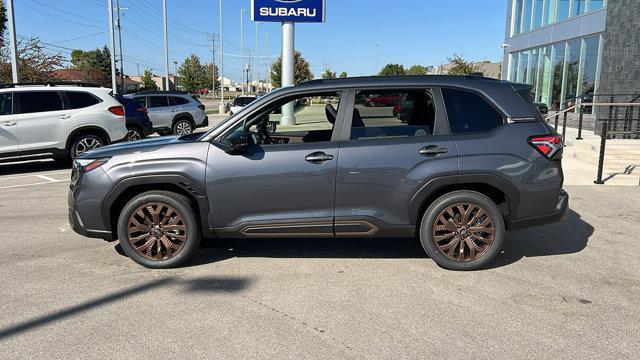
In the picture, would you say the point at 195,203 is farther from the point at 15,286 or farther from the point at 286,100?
the point at 15,286

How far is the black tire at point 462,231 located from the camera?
4688 millimetres

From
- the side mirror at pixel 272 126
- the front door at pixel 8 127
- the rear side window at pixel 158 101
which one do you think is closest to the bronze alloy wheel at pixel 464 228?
the side mirror at pixel 272 126

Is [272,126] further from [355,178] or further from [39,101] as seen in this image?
[39,101]

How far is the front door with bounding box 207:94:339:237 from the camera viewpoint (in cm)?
461

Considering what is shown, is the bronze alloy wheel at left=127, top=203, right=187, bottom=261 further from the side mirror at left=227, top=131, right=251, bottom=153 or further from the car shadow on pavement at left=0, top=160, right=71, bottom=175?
the car shadow on pavement at left=0, top=160, right=71, bottom=175

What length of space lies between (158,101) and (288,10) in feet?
24.5

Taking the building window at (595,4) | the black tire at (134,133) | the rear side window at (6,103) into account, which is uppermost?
the building window at (595,4)

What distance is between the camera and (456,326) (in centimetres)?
366

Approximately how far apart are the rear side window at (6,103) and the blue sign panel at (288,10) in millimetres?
13217

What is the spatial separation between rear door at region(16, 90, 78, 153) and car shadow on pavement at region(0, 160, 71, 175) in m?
1.04

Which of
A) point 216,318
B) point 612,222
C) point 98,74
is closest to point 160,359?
point 216,318

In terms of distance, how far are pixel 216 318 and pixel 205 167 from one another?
146 centimetres

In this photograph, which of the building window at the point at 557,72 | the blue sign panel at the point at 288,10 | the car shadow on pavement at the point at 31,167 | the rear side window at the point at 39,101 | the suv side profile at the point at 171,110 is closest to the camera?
the rear side window at the point at 39,101

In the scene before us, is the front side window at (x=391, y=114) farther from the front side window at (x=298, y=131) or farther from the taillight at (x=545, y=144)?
the taillight at (x=545, y=144)
